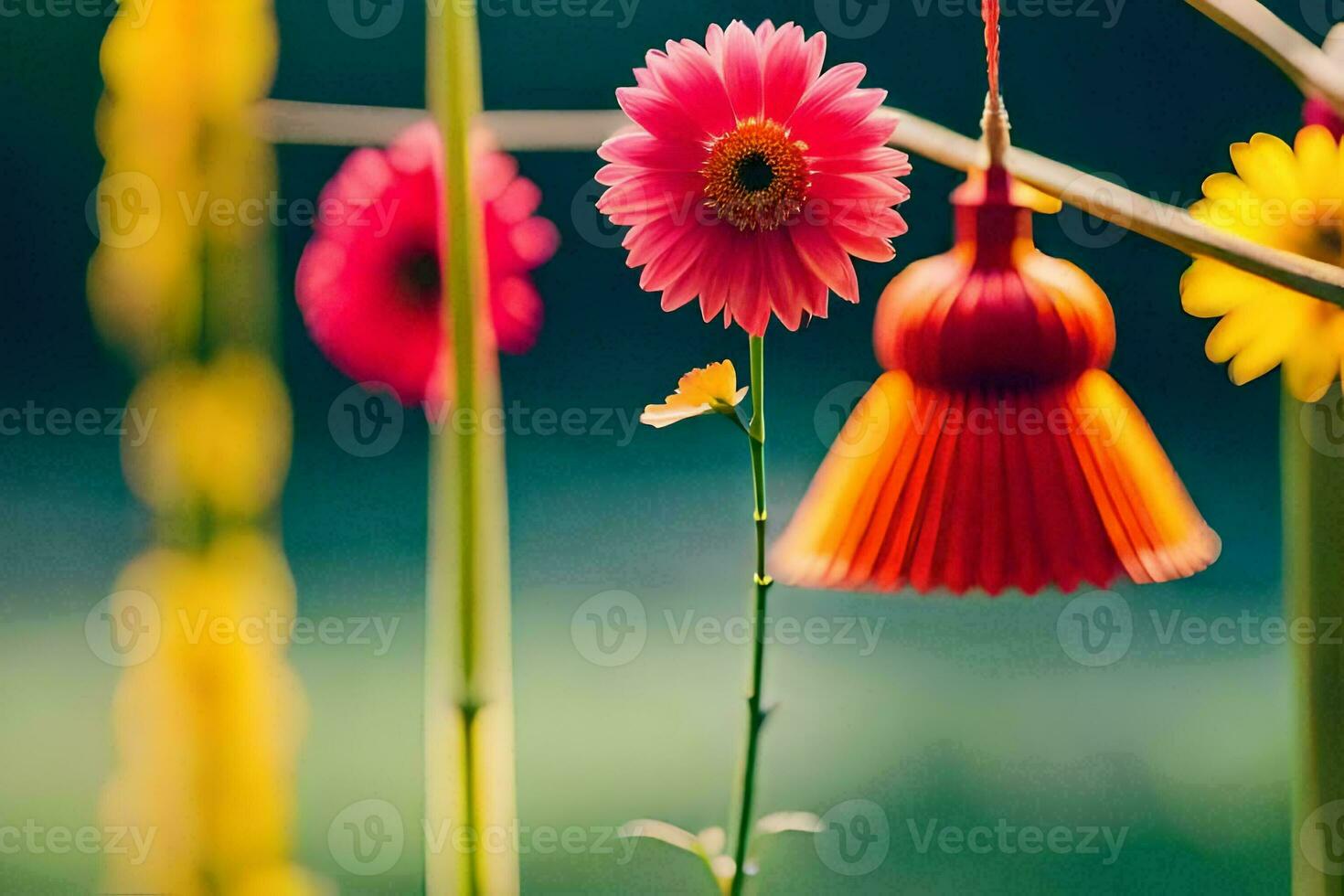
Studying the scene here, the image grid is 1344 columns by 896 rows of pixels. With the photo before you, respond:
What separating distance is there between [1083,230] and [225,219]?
44 cm

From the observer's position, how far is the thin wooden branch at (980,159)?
367mm

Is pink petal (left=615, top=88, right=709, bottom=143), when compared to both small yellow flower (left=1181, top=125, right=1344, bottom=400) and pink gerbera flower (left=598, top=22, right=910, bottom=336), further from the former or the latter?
small yellow flower (left=1181, top=125, right=1344, bottom=400)

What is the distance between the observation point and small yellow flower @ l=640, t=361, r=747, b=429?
406mm

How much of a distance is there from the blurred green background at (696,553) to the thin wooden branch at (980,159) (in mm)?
303

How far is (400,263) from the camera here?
1.59 feet

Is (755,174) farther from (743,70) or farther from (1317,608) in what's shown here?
(1317,608)

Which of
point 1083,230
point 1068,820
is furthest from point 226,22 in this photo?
point 1068,820

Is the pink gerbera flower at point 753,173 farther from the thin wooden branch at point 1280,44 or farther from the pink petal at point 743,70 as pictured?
the thin wooden branch at point 1280,44

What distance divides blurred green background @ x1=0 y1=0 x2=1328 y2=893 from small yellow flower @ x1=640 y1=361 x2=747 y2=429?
1.10 feet

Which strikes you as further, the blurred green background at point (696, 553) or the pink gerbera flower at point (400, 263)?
the blurred green background at point (696, 553)

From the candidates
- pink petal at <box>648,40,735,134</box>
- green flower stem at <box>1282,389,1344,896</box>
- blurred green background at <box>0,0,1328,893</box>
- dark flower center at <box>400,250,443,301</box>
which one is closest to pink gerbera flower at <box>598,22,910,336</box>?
pink petal at <box>648,40,735,134</box>

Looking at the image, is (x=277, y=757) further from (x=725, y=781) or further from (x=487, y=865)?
(x=725, y=781)

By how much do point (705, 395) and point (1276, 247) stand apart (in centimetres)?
23

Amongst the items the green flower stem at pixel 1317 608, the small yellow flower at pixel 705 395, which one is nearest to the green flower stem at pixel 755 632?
the small yellow flower at pixel 705 395
